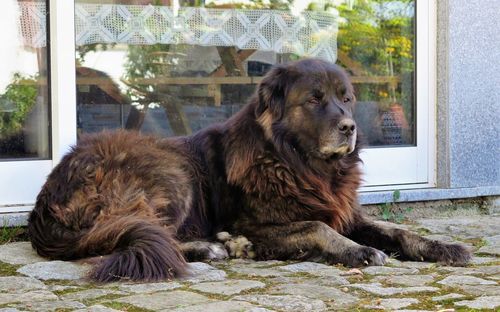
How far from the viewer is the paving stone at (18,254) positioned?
15.4 feet

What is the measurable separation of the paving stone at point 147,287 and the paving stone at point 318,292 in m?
0.46

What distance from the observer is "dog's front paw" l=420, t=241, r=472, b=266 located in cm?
470

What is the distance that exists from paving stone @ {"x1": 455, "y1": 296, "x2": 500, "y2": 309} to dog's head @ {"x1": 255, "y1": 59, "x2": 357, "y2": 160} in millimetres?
1429

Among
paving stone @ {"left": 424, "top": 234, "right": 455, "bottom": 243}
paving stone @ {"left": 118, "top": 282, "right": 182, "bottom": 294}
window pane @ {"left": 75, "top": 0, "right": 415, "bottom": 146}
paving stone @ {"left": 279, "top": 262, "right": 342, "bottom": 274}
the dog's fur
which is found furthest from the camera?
window pane @ {"left": 75, "top": 0, "right": 415, "bottom": 146}

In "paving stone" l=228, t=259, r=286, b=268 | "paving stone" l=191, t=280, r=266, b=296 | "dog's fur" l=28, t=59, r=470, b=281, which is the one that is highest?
"dog's fur" l=28, t=59, r=470, b=281

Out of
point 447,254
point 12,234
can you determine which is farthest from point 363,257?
point 12,234

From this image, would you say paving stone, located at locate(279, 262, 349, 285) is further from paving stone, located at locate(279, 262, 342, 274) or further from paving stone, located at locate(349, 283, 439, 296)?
paving stone, located at locate(349, 283, 439, 296)

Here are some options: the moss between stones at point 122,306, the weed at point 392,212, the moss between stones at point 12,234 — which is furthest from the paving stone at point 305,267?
the weed at point 392,212

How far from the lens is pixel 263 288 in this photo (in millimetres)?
4008

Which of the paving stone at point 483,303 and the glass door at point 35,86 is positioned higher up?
the glass door at point 35,86

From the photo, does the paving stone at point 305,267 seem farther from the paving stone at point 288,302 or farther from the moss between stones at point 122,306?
the moss between stones at point 122,306

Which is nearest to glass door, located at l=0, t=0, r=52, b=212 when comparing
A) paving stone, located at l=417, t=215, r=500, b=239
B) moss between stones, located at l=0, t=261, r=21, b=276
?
moss between stones, located at l=0, t=261, r=21, b=276

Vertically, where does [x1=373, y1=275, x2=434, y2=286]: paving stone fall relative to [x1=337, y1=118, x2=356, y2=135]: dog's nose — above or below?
below

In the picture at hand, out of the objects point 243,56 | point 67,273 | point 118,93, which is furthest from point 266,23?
point 67,273
